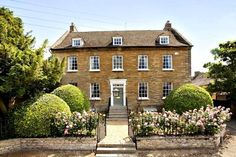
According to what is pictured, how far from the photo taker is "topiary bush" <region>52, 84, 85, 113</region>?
22.0 m

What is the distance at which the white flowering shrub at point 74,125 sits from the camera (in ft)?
46.5

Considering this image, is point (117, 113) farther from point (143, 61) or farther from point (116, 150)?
point (116, 150)

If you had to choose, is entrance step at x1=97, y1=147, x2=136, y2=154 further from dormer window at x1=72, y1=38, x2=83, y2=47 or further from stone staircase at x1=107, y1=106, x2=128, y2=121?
dormer window at x1=72, y1=38, x2=83, y2=47

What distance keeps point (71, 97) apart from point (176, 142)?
10.5 metres

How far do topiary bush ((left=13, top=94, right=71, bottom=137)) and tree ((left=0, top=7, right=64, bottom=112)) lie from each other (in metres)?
0.95

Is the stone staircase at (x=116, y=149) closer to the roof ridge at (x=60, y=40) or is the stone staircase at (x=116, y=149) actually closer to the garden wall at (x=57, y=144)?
the garden wall at (x=57, y=144)

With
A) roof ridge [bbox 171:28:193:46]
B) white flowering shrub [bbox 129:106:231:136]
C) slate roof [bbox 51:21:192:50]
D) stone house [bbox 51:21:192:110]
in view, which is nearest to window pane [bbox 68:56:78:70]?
stone house [bbox 51:21:192:110]

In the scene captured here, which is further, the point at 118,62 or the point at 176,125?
the point at 118,62

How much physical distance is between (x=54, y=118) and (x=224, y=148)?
8.81 metres

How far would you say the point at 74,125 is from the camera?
14.2m

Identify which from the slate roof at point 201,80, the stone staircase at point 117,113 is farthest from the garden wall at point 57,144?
the slate roof at point 201,80

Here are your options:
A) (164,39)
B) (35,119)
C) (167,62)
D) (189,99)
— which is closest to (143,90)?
(167,62)

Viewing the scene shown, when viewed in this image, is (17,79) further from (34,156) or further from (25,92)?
(34,156)

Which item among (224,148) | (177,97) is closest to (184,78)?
(177,97)
